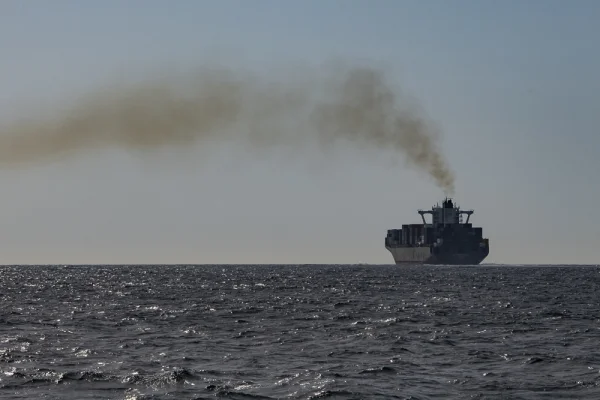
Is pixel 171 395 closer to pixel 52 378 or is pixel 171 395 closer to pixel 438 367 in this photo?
pixel 52 378

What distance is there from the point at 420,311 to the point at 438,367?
3015cm

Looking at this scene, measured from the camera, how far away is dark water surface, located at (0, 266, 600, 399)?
34375 mm

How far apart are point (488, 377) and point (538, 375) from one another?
2023mm

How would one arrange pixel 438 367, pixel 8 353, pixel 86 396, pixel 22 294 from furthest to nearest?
pixel 22 294, pixel 8 353, pixel 438 367, pixel 86 396

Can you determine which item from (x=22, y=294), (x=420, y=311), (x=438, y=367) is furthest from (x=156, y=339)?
(x=22, y=294)

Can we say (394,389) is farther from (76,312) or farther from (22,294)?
(22,294)

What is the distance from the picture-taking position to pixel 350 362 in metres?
41.0

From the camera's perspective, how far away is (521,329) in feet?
182

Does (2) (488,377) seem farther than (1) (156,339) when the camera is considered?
No

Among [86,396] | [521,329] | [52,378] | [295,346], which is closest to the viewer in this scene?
[86,396]

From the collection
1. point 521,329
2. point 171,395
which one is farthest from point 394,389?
point 521,329

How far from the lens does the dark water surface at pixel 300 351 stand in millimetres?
34375

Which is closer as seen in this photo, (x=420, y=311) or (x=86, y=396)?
(x=86, y=396)

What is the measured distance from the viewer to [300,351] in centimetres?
4478
